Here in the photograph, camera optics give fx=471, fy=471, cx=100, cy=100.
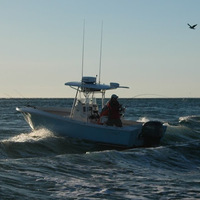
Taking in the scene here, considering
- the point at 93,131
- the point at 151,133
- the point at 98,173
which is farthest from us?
the point at 93,131

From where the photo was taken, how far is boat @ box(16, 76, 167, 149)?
16.0 meters

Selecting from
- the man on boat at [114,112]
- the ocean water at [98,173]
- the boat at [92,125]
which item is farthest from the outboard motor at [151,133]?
the man on boat at [114,112]

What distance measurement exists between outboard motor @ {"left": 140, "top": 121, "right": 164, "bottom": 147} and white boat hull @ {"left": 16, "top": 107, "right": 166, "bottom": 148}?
13cm

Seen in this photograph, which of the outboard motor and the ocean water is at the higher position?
the outboard motor

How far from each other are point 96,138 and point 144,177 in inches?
228

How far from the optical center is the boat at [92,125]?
16.0 meters

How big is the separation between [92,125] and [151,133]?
2.05 meters

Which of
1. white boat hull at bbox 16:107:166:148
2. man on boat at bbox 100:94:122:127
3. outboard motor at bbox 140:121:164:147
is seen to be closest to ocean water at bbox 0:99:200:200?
white boat hull at bbox 16:107:166:148

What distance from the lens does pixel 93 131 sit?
53.7 ft

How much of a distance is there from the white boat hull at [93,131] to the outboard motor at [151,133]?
0.13 metres

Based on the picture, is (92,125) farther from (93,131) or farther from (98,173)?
(98,173)

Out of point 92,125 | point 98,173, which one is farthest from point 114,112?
point 98,173

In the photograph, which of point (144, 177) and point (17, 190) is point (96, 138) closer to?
point (144, 177)

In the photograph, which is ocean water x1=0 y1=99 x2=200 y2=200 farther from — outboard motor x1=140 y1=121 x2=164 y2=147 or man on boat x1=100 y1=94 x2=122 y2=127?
man on boat x1=100 y1=94 x2=122 y2=127
